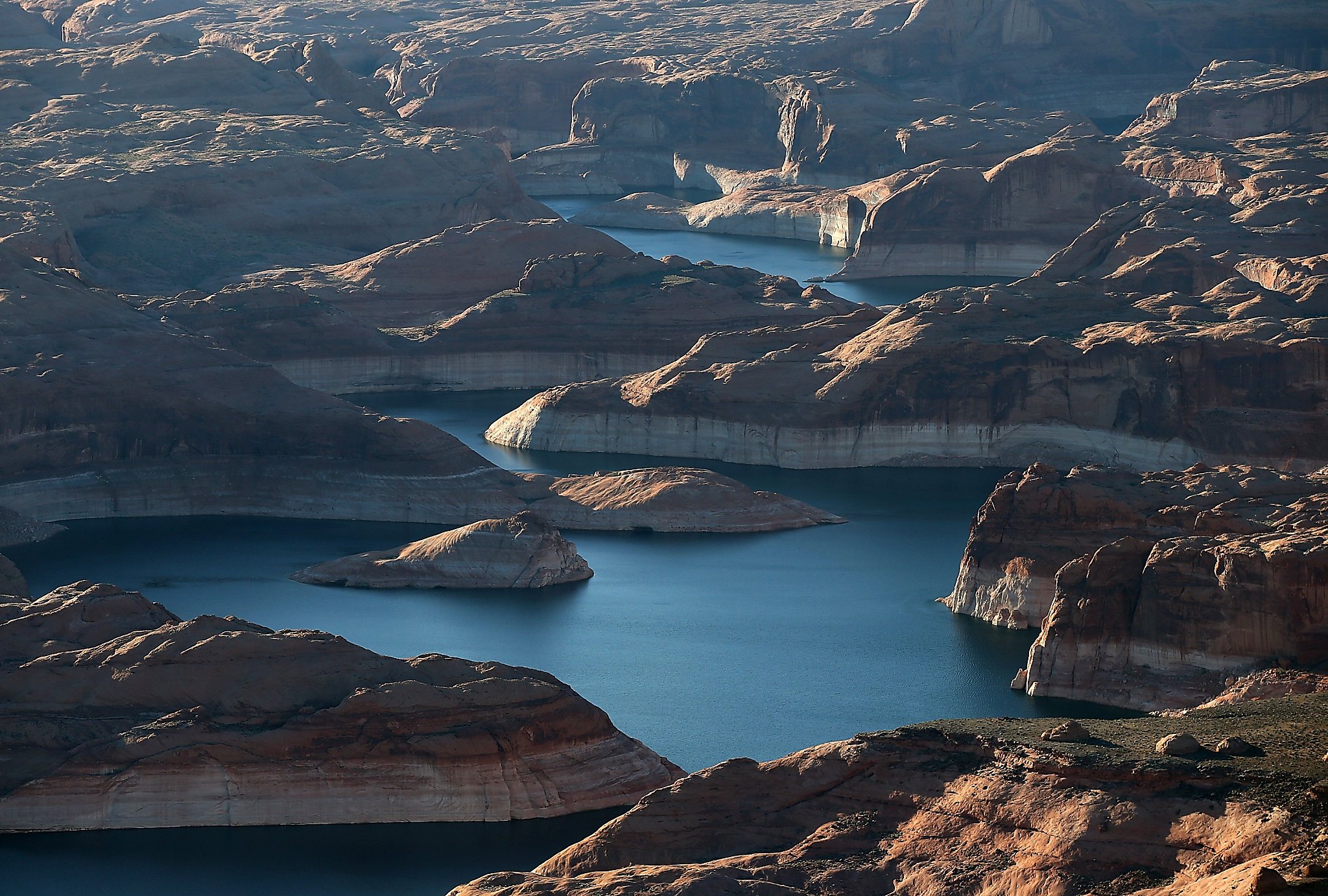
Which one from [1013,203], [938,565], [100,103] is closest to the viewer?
[938,565]

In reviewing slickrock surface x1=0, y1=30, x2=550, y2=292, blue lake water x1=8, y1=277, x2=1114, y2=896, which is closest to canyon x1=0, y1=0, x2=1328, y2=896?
blue lake water x1=8, y1=277, x2=1114, y2=896

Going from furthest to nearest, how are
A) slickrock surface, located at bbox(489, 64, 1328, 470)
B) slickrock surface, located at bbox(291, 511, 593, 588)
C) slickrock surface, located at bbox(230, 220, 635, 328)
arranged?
slickrock surface, located at bbox(230, 220, 635, 328) → slickrock surface, located at bbox(489, 64, 1328, 470) → slickrock surface, located at bbox(291, 511, 593, 588)

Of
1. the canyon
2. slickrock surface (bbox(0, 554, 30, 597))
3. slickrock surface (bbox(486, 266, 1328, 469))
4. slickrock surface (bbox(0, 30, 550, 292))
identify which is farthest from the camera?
slickrock surface (bbox(0, 30, 550, 292))

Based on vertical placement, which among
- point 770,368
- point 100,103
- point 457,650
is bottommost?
point 457,650

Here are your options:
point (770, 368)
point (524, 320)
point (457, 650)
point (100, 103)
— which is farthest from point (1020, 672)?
point (100, 103)

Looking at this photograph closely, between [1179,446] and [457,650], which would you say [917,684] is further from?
[1179,446]

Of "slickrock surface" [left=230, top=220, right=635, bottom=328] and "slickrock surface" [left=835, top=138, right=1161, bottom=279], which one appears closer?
"slickrock surface" [left=230, top=220, right=635, bottom=328]

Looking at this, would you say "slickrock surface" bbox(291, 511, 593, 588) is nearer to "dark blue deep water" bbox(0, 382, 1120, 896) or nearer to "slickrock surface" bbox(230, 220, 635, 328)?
"dark blue deep water" bbox(0, 382, 1120, 896)

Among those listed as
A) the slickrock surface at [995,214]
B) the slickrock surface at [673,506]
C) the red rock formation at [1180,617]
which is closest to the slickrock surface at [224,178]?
the slickrock surface at [995,214]
